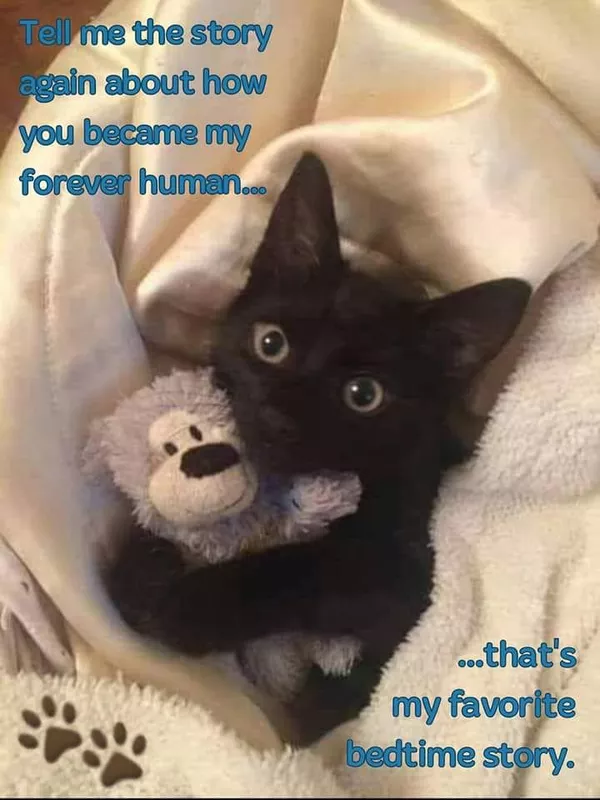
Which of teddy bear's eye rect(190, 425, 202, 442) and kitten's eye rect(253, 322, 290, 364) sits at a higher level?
kitten's eye rect(253, 322, 290, 364)

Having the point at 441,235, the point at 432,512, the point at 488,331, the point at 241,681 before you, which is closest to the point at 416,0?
the point at 441,235

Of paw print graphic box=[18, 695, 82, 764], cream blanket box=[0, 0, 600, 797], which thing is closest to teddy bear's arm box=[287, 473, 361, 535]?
cream blanket box=[0, 0, 600, 797]

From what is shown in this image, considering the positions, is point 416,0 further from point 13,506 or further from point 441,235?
point 13,506

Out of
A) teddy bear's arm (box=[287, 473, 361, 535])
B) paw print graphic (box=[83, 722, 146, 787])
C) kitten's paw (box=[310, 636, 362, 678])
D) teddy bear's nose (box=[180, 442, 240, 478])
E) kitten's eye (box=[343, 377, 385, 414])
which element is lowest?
paw print graphic (box=[83, 722, 146, 787])

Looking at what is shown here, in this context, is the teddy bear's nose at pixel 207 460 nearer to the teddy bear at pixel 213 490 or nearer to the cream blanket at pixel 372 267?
the teddy bear at pixel 213 490

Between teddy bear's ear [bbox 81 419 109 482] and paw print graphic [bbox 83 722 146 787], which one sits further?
teddy bear's ear [bbox 81 419 109 482]

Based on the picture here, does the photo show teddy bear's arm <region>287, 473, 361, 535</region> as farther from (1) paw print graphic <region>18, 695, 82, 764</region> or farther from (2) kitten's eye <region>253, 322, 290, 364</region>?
(1) paw print graphic <region>18, 695, 82, 764</region>


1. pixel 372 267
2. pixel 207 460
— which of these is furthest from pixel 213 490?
pixel 372 267
